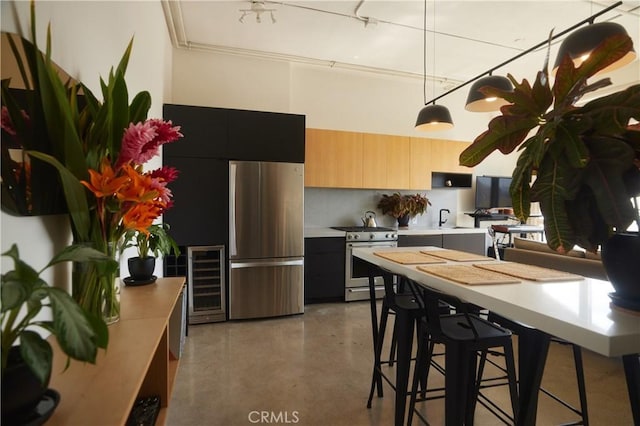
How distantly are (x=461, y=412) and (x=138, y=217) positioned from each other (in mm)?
1527

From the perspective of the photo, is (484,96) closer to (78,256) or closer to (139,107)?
(139,107)

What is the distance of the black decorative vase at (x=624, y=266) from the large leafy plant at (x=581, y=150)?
5 centimetres

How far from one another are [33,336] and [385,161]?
437 cm

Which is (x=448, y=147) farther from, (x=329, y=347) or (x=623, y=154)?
(x=623, y=154)

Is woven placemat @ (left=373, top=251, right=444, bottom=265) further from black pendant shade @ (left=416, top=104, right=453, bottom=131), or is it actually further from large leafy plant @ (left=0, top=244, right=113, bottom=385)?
large leafy plant @ (left=0, top=244, right=113, bottom=385)

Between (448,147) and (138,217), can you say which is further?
(448,147)

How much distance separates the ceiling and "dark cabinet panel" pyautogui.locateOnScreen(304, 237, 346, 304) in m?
2.43

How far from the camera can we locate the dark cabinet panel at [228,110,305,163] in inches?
134

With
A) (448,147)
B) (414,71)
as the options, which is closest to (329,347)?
(448,147)

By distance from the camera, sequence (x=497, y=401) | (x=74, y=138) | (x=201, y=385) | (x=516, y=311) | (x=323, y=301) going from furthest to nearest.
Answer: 1. (x=323, y=301)
2. (x=201, y=385)
3. (x=497, y=401)
4. (x=516, y=311)
5. (x=74, y=138)

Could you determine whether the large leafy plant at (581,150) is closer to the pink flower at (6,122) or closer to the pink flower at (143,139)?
the pink flower at (143,139)

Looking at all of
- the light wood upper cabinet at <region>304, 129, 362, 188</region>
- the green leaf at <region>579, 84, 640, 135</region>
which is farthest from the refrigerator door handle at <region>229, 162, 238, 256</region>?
the green leaf at <region>579, 84, 640, 135</region>

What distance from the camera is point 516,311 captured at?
1157 mm

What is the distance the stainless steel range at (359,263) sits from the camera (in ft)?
13.4
